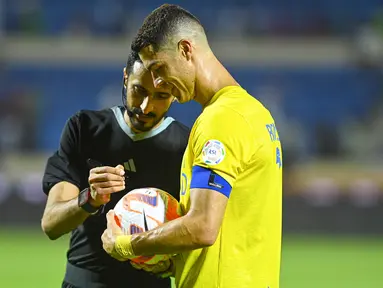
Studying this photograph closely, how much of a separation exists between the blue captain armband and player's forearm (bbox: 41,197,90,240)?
3.59 ft

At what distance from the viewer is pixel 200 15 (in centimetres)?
2733

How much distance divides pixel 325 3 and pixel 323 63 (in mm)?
2643

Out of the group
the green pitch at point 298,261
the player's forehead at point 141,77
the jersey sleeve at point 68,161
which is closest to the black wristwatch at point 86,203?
the jersey sleeve at point 68,161

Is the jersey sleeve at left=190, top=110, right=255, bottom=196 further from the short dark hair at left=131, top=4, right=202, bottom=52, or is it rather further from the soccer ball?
the short dark hair at left=131, top=4, right=202, bottom=52

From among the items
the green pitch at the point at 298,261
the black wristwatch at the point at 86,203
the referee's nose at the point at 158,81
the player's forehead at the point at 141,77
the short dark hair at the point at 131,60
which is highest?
the green pitch at the point at 298,261

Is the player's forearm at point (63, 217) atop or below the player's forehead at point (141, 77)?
below

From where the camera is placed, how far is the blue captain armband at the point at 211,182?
3.87 metres

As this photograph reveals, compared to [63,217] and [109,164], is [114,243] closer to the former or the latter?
[63,217]

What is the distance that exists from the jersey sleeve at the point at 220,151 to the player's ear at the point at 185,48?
0.40 meters

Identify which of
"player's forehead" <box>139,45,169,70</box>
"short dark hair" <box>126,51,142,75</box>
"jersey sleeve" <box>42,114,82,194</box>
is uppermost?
"short dark hair" <box>126,51,142,75</box>

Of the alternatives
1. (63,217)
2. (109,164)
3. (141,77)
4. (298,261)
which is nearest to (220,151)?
(141,77)

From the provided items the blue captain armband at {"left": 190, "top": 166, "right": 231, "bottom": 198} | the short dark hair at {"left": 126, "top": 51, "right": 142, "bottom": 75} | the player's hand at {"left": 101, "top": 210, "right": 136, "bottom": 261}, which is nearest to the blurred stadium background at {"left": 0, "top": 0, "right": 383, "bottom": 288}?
the short dark hair at {"left": 126, "top": 51, "right": 142, "bottom": 75}

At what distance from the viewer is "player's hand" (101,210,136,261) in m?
4.16

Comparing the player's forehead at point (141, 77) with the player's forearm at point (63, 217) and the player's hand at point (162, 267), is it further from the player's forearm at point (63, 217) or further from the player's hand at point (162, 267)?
the player's hand at point (162, 267)
